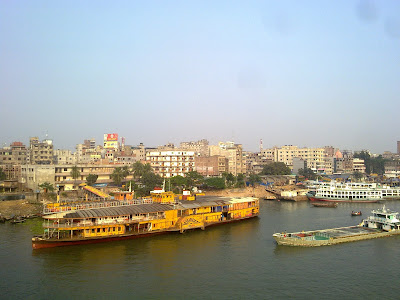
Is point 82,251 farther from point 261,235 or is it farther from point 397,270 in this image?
point 397,270

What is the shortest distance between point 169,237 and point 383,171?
376 feet

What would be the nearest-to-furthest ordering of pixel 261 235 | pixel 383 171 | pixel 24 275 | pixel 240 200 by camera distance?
pixel 24 275
pixel 261 235
pixel 240 200
pixel 383 171

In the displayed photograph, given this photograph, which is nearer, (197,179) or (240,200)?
(240,200)

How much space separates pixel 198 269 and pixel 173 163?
5641 cm

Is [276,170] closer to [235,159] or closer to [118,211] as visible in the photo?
[235,159]

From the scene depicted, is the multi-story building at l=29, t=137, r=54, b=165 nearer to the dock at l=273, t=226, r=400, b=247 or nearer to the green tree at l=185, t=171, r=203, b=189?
the green tree at l=185, t=171, r=203, b=189

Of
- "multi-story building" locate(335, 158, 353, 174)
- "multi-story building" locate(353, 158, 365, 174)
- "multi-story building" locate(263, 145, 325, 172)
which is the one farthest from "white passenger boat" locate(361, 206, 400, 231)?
"multi-story building" locate(353, 158, 365, 174)

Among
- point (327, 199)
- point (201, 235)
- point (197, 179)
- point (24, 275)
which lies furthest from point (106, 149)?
point (24, 275)

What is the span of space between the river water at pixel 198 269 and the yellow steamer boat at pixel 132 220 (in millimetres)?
804

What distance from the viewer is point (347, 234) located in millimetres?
34344

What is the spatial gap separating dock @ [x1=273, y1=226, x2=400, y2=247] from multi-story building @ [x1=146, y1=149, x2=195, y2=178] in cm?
4826

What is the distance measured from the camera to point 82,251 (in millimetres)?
29953

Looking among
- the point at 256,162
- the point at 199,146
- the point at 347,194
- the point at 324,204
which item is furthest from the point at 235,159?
the point at 324,204

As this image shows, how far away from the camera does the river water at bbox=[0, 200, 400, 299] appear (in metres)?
22.4
